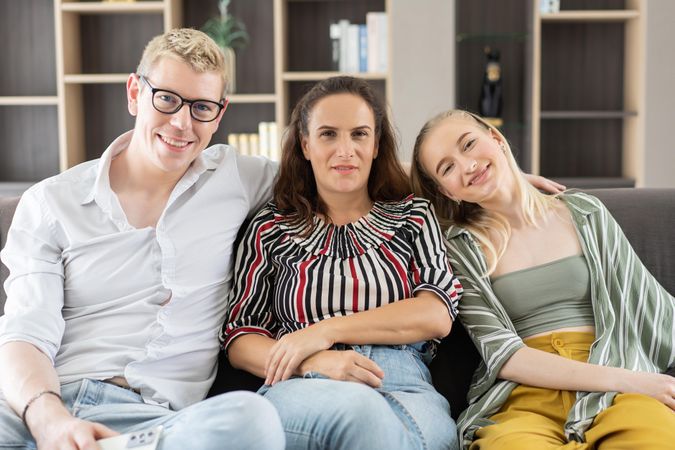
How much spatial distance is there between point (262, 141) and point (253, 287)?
8.48 feet

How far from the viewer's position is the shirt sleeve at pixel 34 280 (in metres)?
1.54

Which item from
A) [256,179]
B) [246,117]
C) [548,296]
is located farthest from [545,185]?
[246,117]

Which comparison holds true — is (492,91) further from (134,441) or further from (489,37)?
(134,441)

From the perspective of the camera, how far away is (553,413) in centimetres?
163

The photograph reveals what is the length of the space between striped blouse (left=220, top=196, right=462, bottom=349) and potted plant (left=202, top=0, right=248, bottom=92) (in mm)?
2501

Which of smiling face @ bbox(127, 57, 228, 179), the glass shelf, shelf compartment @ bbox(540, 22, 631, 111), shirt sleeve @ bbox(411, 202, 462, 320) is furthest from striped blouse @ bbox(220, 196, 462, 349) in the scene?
shelf compartment @ bbox(540, 22, 631, 111)

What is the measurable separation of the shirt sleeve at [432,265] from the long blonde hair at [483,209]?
0.31ft

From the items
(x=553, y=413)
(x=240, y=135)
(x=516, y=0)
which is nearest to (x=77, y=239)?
(x=553, y=413)

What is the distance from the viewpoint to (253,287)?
5.75 ft

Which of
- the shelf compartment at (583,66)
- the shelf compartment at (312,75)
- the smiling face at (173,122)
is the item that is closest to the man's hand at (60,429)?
the smiling face at (173,122)

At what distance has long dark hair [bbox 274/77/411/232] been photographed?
1845mm

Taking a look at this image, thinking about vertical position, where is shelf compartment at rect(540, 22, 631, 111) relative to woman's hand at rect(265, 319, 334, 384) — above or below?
above

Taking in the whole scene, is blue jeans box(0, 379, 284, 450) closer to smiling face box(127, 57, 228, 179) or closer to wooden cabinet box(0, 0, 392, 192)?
smiling face box(127, 57, 228, 179)

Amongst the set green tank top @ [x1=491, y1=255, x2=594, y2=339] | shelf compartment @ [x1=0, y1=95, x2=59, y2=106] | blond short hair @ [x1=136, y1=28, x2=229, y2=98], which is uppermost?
blond short hair @ [x1=136, y1=28, x2=229, y2=98]
